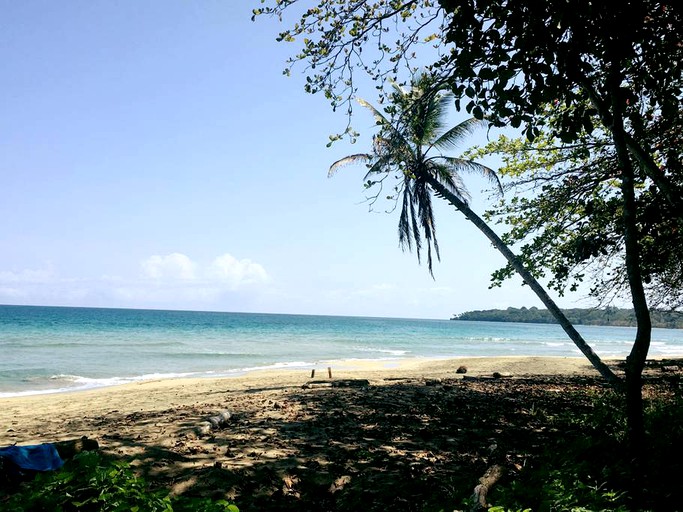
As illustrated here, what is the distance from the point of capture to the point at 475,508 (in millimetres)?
3607

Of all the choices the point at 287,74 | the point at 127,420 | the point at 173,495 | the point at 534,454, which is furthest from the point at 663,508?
the point at 127,420

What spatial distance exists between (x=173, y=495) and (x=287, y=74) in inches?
211

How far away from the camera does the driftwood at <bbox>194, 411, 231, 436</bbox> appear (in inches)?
281

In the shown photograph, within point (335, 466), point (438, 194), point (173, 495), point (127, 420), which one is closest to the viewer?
point (173, 495)

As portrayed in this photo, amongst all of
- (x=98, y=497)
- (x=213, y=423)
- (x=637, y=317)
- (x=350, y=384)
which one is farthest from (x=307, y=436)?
(x=350, y=384)

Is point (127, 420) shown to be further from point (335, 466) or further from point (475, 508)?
point (475, 508)

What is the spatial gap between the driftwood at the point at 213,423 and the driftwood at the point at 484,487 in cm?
435

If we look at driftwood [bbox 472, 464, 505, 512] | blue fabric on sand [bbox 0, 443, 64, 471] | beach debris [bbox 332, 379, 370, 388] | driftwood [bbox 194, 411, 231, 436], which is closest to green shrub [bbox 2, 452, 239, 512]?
blue fabric on sand [bbox 0, 443, 64, 471]

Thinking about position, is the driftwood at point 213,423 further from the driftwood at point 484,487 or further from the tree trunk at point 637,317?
the tree trunk at point 637,317

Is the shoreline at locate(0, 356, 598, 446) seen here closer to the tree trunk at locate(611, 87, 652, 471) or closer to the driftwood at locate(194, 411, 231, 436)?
the driftwood at locate(194, 411, 231, 436)

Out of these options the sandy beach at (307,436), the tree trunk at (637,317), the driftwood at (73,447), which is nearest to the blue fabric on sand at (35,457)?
the driftwood at (73,447)

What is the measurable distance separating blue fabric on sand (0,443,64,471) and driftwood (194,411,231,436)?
2306mm

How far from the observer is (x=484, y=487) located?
406 centimetres

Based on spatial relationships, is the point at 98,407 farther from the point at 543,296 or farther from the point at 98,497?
the point at 543,296
